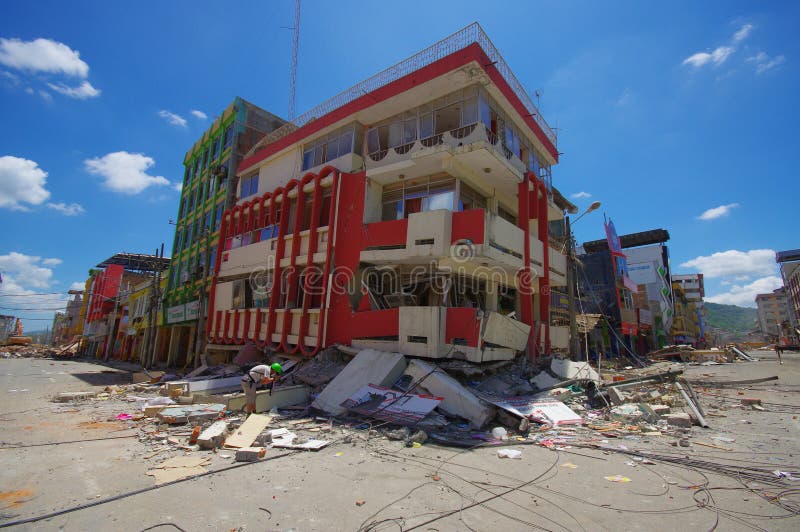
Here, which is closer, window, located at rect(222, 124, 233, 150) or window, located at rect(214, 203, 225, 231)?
window, located at rect(214, 203, 225, 231)

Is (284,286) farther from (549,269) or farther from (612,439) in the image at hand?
(612,439)

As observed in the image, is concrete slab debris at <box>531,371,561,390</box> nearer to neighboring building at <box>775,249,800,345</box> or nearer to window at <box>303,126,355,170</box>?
window at <box>303,126,355,170</box>

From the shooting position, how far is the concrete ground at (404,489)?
4.15 m

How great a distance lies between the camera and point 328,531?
3.97m

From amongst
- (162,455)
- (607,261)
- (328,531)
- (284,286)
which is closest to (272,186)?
(284,286)

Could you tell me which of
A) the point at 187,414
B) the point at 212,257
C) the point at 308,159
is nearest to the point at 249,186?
the point at 212,257

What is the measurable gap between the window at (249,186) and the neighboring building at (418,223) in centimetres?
432

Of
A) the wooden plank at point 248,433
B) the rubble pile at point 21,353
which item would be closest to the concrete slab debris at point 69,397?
the wooden plank at point 248,433

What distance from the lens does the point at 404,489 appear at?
5.11 metres

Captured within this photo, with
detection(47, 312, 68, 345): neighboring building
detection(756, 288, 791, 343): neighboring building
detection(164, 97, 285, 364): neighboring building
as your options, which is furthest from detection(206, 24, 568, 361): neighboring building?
detection(756, 288, 791, 343): neighboring building

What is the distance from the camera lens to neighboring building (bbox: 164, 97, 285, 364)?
86.1 ft

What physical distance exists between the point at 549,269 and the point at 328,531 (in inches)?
594

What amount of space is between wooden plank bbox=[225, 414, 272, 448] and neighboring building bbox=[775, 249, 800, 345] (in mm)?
85980

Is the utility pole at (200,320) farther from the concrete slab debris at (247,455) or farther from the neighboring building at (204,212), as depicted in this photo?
the concrete slab debris at (247,455)
